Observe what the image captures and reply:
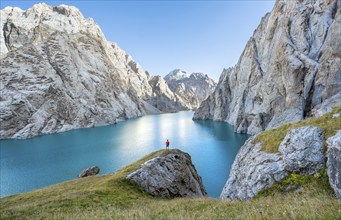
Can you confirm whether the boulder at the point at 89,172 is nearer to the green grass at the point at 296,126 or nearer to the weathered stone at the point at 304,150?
the green grass at the point at 296,126

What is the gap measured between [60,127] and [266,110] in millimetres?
132242

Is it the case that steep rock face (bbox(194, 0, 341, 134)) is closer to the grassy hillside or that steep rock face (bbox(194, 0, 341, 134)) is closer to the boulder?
the grassy hillside

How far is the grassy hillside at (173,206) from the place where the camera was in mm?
8555

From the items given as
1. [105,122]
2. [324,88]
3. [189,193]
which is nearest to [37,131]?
[105,122]

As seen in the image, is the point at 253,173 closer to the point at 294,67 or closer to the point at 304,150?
the point at 304,150

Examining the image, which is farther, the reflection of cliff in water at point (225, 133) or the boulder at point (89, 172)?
the reflection of cliff in water at point (225, 133)

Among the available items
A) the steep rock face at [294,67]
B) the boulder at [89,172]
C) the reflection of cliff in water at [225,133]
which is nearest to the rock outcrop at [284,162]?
the boulder at [89,172]

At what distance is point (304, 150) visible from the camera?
15.9 m

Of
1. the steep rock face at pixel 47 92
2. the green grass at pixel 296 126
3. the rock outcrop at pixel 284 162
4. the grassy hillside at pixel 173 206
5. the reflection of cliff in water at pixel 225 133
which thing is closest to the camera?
the grassy hillside at pixel 173 206

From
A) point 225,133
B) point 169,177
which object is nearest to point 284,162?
point 169,177

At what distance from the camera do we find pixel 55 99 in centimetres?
16600

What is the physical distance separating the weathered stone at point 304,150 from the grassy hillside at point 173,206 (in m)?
0.87

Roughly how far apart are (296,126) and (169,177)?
1678cm

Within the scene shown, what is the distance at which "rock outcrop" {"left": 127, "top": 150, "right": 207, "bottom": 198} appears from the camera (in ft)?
90.5
